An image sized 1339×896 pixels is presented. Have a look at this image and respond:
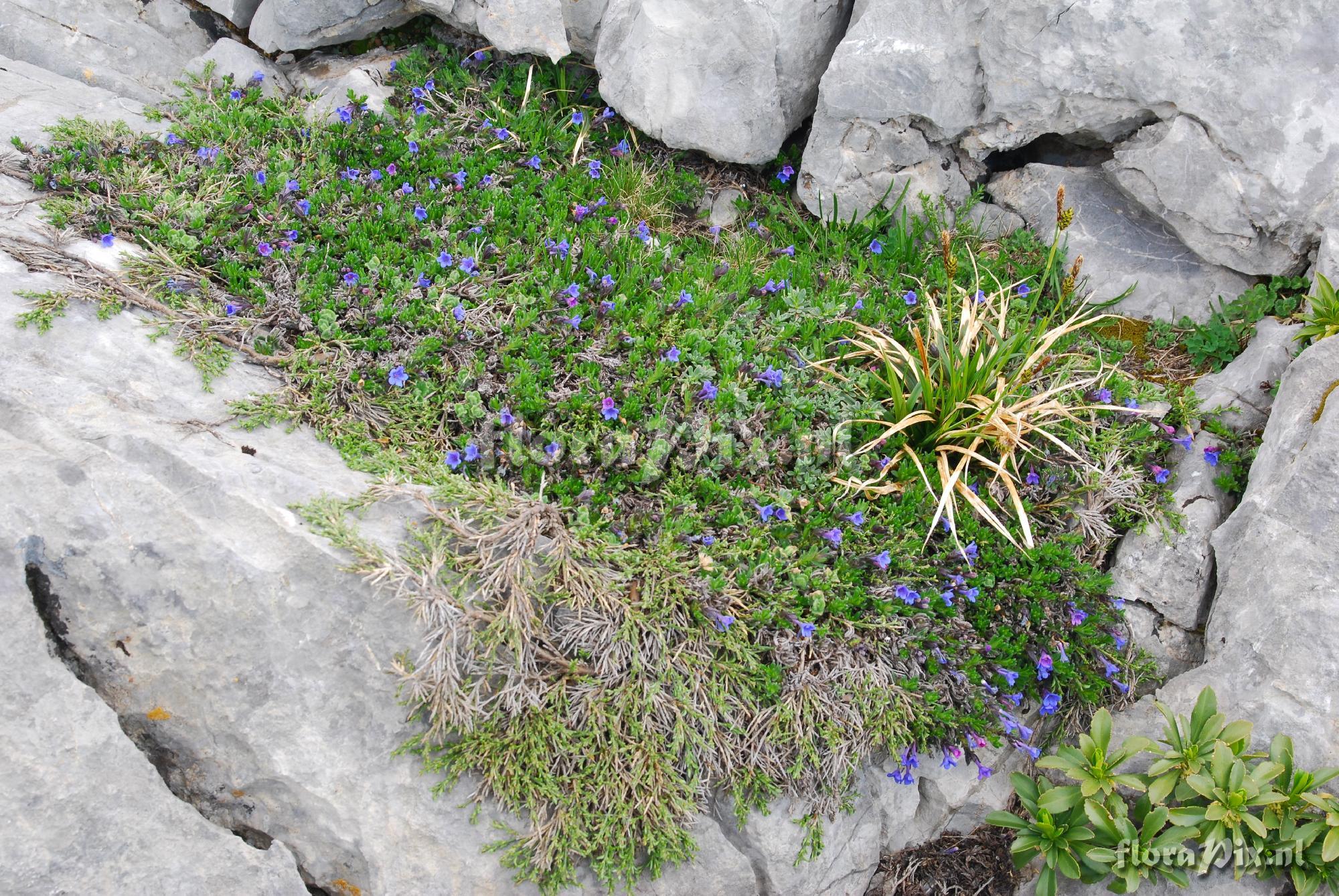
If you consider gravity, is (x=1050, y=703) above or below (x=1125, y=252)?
below

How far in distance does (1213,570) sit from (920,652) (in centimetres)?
150

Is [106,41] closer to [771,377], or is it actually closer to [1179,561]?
[771,377]

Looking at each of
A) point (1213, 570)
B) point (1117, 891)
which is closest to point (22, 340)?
point (1117, 891)

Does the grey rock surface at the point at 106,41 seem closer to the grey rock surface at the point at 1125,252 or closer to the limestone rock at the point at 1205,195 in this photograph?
the grey rock surface at the point at 1125,252

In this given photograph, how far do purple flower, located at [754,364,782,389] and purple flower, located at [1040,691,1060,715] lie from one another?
183 centimetres

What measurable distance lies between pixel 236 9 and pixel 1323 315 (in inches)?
261

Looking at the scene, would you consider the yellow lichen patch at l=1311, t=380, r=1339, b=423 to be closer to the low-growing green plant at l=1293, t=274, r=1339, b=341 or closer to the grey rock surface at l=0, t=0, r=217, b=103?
the low-growing green plant at l=1293, t=274, r=1339, b=341

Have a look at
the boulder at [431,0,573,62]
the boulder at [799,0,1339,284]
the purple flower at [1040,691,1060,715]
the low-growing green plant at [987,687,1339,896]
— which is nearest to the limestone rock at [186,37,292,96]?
the boulder at [431,0,573,62]

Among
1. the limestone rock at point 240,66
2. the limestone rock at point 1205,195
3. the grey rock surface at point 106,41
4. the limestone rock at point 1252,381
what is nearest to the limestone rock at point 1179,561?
the limestone rock at point 1252,381

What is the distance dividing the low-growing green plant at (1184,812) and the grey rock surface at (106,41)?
20.6ft

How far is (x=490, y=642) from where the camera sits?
356 centimetres

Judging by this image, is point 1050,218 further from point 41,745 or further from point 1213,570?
point 41,745

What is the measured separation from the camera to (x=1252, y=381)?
4680 mm

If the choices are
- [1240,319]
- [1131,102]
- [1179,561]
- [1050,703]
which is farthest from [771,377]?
[1240,319]
